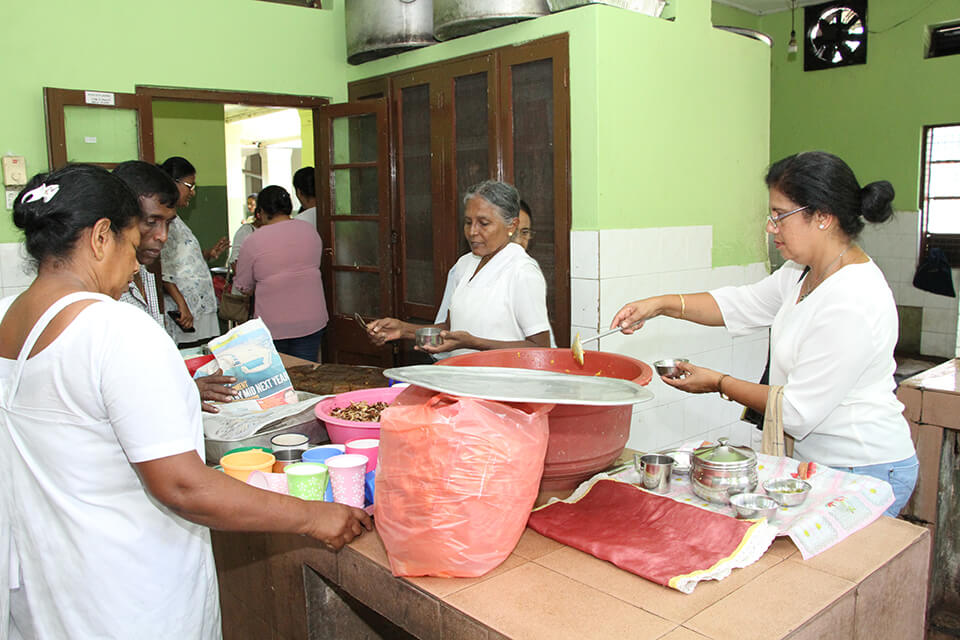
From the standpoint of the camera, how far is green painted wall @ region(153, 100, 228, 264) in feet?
24.1

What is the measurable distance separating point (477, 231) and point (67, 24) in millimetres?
2748

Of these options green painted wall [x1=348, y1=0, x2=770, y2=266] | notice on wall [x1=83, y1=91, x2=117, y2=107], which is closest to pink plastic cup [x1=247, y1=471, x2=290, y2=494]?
green painted wall [x1=348, y1=0, x2=770, y2=266]

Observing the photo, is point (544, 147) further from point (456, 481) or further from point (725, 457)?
point (456, 481)

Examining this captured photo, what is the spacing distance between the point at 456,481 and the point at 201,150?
23.3ft

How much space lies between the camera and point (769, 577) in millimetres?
1437

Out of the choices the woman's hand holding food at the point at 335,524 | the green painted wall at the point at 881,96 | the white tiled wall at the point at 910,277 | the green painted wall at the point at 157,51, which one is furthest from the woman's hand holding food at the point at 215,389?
the green painted wall at the point at 881,96

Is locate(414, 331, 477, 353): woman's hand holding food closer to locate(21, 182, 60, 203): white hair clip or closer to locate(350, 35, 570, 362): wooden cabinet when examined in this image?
locate(350, 35, 570, 362): wooden cabinet

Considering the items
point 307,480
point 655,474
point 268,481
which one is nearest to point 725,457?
point 655,474

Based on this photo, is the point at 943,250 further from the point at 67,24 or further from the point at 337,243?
the point at 67,24

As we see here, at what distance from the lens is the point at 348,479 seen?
5.74 ft

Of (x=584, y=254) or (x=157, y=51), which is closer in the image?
(x=584, y=254)

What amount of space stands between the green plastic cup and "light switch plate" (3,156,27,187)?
3270mm

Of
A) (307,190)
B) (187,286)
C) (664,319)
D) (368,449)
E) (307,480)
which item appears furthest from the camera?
(307,190)

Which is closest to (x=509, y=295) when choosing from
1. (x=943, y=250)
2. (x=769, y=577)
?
(x=769, y=577)
